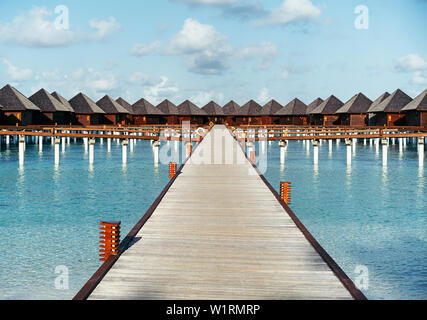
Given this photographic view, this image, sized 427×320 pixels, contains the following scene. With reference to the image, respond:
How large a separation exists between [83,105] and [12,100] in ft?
53.4

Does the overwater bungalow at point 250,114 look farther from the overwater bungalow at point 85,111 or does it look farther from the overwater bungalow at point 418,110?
the overwater bungalow at point 418,110

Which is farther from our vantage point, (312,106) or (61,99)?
(312,106)

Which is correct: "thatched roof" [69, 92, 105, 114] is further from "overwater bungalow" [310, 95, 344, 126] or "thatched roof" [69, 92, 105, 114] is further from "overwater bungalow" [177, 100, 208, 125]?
"overwater bungalow" [310, 95, 344, 126]

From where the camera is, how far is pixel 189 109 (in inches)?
3575

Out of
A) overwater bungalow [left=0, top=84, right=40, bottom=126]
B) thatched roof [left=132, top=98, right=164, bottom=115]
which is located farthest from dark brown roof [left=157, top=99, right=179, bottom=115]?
overwater bungalow [left=0, top=84, right=40, bottom=126]

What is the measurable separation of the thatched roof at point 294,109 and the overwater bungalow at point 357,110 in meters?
15.3

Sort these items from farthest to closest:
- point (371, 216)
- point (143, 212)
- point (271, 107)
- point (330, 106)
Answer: point (271, 107) → point (330, 106) → point (143, 212) → point (371, 216)

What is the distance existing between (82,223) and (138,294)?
11.0m

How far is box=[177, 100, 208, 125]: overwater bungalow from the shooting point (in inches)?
3551

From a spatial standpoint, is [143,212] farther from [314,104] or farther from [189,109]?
[189,109]

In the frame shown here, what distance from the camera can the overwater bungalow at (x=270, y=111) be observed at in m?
91.1

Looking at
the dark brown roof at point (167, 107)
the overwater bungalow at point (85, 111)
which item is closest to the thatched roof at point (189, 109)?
the dark brown roof at point (167, 107)

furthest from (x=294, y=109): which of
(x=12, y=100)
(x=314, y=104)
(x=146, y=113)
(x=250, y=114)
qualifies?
(x=12, y=100)
